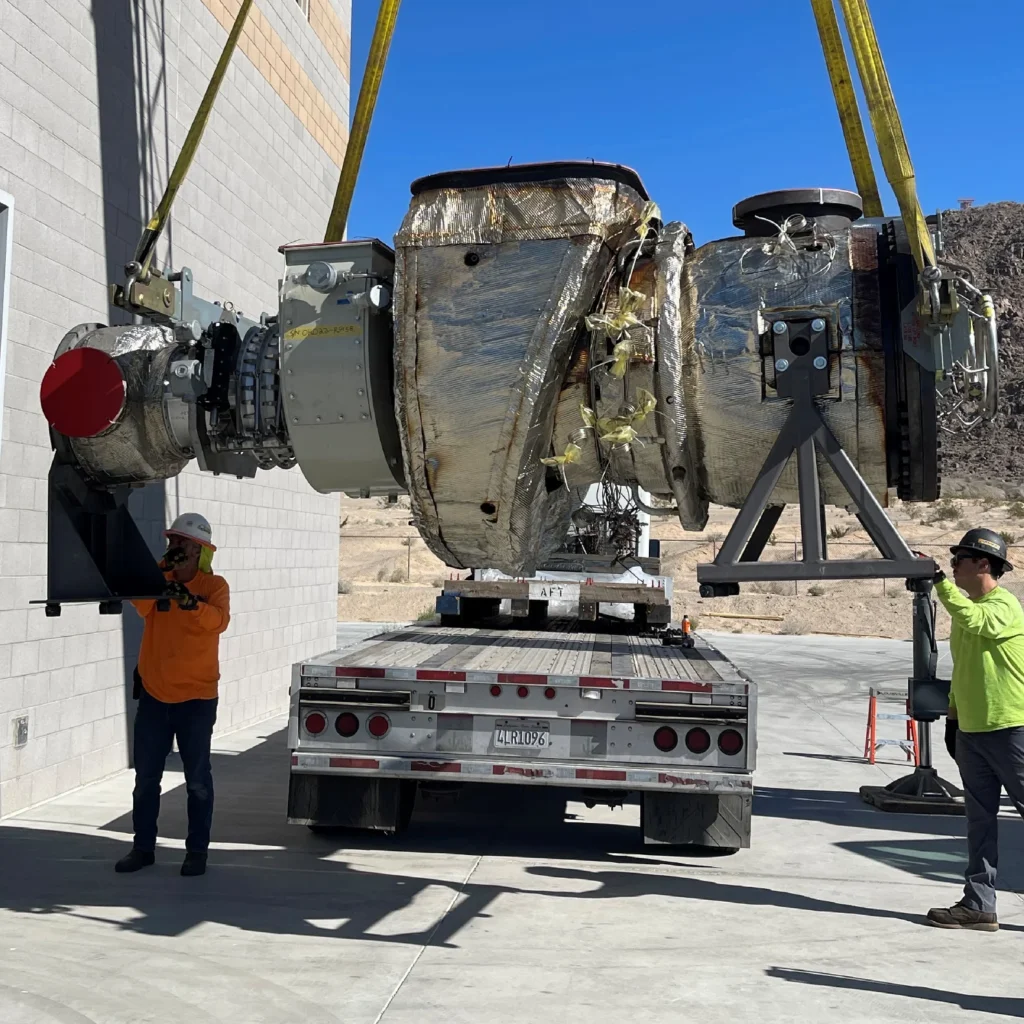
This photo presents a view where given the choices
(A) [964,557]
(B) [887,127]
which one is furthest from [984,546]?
(B) [887,127]

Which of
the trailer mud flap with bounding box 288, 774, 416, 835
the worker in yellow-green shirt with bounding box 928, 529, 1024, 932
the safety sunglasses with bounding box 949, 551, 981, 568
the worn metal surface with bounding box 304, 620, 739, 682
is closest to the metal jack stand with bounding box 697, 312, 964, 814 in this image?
A: the worker in yellow-green shirt with bounding box 928, 529, 1024, 932

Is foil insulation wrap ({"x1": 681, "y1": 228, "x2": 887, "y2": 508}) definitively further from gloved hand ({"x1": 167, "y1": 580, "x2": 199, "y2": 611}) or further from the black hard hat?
gloved hand ({"x1": 167, "y1": 580, "x2": 199, "y2": 611})

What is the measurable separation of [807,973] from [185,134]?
782 cm

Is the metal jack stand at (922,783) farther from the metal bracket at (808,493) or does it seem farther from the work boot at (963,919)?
the metal bracket at (808,493)

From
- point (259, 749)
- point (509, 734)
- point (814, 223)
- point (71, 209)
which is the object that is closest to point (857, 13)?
point (814, 223)

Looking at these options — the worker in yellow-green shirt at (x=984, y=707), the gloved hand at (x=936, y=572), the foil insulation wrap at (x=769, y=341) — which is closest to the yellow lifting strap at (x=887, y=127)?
the foil insulation wrap at (x=769, y=341)

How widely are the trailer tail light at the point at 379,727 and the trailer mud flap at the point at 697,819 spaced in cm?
150

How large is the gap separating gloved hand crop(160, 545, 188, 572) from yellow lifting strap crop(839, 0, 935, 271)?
13.0ft

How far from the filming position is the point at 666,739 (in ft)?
19.4

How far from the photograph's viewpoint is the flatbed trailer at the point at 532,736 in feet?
19.2

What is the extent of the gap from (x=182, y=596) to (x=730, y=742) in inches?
116

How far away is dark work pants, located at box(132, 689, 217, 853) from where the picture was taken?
5871mm

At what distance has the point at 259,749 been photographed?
9.56 m

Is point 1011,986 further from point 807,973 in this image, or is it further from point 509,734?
point 509,734
